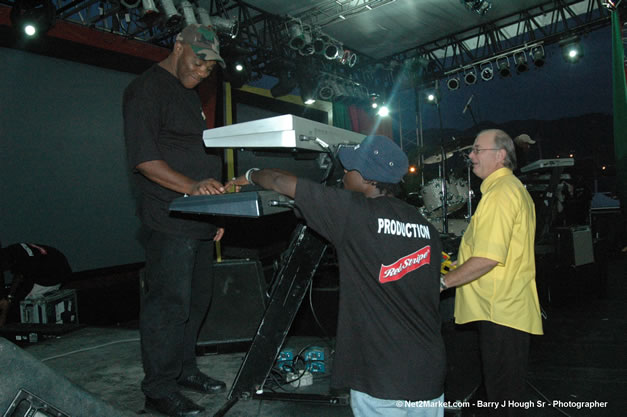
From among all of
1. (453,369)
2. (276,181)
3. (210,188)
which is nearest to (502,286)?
(453,369)

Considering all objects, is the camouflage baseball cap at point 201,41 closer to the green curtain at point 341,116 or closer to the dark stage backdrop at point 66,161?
the dark stage backdrop at point 66,161

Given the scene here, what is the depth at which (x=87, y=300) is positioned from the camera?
5559 mm

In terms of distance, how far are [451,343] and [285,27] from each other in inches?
259

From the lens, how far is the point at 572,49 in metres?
8.34

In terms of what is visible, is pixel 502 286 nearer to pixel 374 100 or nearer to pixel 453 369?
pixel 453 369

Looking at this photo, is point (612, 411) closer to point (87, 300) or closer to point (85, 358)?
point (85, 358)

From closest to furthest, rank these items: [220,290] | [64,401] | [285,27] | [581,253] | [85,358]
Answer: [64,401] → [85,358] → [220,290] → [581,253] → [285,27]

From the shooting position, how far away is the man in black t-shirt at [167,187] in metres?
1.92

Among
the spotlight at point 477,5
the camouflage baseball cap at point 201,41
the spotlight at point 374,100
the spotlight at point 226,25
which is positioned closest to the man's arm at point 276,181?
the camouflage baseball cap at point 201,41

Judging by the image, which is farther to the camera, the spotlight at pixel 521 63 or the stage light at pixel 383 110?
the stage light at pixel 383 110

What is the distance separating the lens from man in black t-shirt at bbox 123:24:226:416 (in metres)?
1.92

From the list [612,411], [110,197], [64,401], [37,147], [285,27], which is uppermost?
[285,27]

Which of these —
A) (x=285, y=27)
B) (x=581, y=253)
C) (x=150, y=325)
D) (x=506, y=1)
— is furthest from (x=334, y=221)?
(x=506, y=1)

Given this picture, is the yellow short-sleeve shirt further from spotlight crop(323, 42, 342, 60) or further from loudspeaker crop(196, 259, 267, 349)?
spotlight crop(323, 42, 342, 60)
